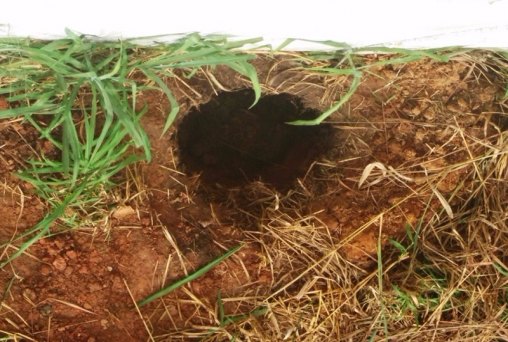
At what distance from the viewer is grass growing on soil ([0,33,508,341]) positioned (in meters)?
1.41

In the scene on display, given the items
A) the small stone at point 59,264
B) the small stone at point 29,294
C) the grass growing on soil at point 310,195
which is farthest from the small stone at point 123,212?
the small stone at point 29,294

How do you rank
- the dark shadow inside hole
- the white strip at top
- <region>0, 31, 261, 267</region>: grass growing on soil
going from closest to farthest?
1. the white strip at top
2. <region>0, 31, 261, 267</region>: grass growing on soil
3. the dark shadow inside hole

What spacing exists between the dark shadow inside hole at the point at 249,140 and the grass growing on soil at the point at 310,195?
0.08 m

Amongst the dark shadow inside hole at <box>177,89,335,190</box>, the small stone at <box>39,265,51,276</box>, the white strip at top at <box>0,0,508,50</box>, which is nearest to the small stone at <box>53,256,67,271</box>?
the small stone at <box>39,265,51,276</box>

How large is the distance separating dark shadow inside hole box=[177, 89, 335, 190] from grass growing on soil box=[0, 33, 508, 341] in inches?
3.2

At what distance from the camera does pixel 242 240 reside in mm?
1479

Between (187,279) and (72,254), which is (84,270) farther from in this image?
(187,279)

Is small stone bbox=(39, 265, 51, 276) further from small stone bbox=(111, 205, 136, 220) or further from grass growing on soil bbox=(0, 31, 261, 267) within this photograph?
small stone bbox=(111, 205, 136, 220)

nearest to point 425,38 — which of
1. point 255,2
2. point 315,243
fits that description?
point 255,2

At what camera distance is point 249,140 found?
1.69 m

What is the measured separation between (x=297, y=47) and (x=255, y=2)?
1.05 feet

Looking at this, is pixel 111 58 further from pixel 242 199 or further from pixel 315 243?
pixel 315 243

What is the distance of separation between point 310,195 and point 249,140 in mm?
285

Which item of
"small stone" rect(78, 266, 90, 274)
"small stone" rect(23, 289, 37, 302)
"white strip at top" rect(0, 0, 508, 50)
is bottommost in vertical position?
"small stone" rect(23, 289, 37, 302)
